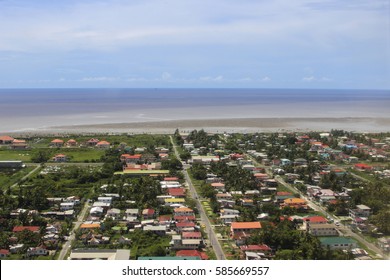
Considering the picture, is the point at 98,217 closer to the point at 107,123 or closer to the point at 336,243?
the point at 336,243

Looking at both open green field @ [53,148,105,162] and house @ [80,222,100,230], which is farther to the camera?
open green field @ [53,148,105,162]

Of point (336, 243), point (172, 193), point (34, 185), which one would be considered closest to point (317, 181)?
point (172, 193)

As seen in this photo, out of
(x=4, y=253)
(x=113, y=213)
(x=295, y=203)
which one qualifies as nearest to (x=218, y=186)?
(x=295, y=203)

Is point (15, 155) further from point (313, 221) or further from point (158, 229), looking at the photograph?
point (313, 221)

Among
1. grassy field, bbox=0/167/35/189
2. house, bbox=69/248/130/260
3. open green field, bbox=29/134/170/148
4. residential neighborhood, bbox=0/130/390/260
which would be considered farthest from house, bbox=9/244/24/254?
open green field, bbox=29/134/170/148

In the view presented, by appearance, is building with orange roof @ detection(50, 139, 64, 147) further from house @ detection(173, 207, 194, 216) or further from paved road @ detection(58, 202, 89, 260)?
house @ detection(173, 207, 194, 216)

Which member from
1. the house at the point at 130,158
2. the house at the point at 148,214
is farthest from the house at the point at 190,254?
the house at the point at 130,158
